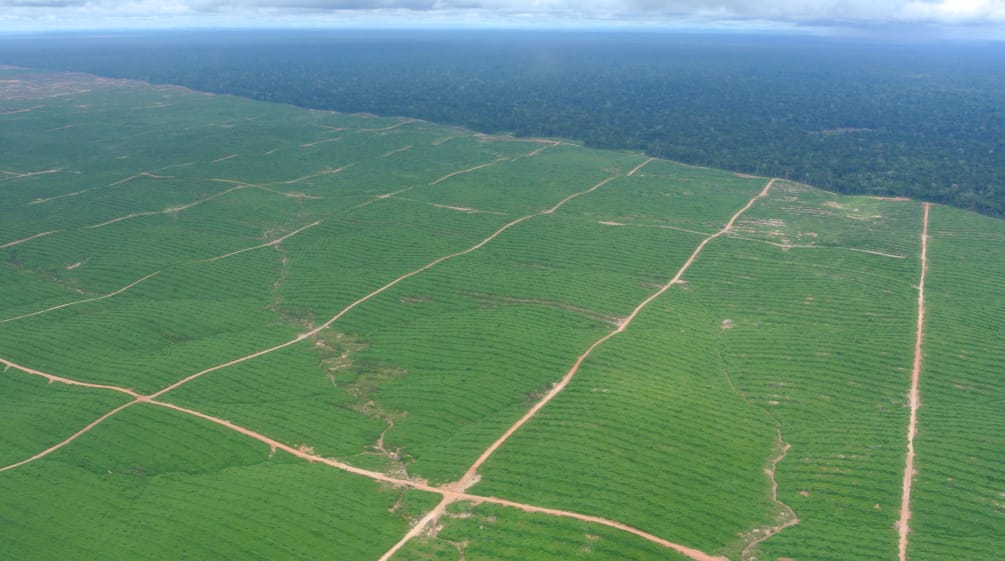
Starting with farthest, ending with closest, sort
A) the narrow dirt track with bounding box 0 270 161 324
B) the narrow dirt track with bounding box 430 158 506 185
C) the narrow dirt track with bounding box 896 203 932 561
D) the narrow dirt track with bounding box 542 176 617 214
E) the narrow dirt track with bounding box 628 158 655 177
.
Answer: the narrow dirt track with bounding box 628 158 655 177, the narrow dirt track with bounding box 430 158 506 185, the narrow dirt track with bounding box 542 176 617 214, the narrow dirt track with bounding box 0 270 161 324, the narrow dirt track with bounding box 896 203 932 561

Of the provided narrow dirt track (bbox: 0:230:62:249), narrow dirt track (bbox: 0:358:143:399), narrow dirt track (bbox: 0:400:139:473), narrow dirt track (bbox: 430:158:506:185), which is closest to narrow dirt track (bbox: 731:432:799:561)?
narrow dirt track (bbox: 0:400:139:473)

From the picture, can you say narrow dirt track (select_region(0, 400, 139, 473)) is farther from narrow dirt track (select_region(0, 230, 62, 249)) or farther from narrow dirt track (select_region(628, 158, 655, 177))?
narrow dirt track (select_region(628, 158, 655, 177))

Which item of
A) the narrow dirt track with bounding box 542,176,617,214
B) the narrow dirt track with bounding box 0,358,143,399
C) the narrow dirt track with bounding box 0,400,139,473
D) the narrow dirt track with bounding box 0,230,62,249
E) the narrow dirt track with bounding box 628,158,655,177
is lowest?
the narrow dirt track with bounding box 0,400,139,473

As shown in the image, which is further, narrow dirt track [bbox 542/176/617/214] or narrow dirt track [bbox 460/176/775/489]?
narrow dirt track [bbox 542/176/617/214]

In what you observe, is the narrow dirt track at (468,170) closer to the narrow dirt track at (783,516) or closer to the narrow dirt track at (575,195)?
the narrow dirt track at (575,195)

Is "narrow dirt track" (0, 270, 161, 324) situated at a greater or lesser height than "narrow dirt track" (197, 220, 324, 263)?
lesser

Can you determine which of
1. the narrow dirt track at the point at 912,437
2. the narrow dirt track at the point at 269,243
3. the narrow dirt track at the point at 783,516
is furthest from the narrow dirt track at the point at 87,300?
the narrow dirt track at the point at 912,437

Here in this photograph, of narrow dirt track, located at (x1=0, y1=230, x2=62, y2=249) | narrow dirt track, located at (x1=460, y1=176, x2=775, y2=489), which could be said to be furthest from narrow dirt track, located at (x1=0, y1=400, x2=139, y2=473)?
narrow dirt track, located at (x1=0, y1=230, x2=62, y2=249)

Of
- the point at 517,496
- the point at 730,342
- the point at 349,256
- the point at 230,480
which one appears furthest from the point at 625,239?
the point at 230,480

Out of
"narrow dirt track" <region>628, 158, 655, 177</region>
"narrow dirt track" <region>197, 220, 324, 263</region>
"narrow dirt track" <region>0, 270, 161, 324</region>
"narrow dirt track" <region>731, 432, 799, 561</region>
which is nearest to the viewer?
"narrow dirt track" <region>731, 432, 799, 561</region>
